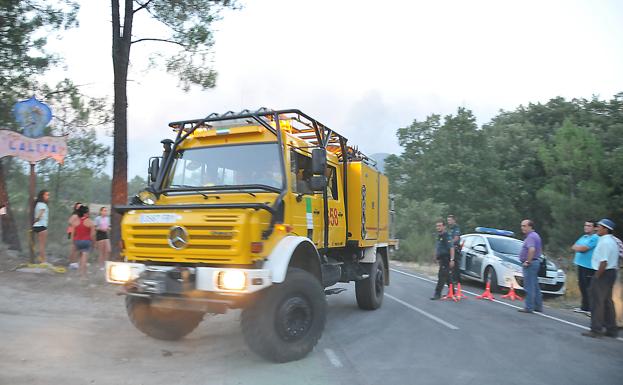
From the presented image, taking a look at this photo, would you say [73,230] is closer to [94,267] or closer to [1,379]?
[94,267]

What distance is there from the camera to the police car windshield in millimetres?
12566

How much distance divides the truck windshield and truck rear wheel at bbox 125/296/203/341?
1530mm

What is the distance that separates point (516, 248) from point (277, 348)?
9.78 m

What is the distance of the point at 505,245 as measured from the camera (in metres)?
12.8

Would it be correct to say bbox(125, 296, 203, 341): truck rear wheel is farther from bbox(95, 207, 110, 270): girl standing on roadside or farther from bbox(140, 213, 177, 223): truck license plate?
bbox(95, 207, 110, 270): girl standing on roadside

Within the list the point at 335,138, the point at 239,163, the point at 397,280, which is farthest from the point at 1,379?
the point at 397,280

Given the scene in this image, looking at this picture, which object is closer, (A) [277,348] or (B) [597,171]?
(A) [277,348]

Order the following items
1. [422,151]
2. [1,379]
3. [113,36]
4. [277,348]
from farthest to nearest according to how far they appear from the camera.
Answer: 1. [422,151]
2. [113,36]
3. [277,348]
4. [1,379]

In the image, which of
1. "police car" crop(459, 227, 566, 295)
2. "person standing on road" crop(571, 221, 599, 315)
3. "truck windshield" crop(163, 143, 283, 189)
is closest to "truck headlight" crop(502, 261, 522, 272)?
"police car" crop(459, 227, 566, 295)

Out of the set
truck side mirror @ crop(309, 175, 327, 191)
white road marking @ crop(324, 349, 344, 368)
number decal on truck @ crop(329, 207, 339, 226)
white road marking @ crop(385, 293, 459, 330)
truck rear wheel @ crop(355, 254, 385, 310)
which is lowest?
white road marking @ crop(385, 293, 459, 330)

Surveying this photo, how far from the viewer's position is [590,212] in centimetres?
2002

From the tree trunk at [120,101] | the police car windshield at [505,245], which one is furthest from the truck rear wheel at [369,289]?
the tree trunk at [120,101]

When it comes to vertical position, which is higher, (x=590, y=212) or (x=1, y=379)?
(x=590, y=212)

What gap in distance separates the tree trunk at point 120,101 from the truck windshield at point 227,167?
5.52m
